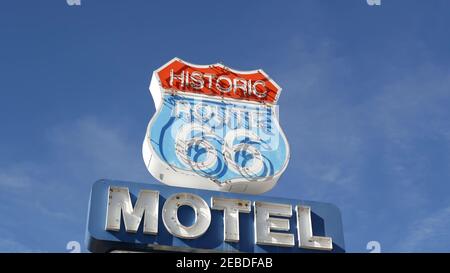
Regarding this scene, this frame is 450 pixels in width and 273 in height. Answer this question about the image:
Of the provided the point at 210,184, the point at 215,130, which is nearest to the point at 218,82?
the point at 215,130

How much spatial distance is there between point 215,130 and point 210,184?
1.84 m

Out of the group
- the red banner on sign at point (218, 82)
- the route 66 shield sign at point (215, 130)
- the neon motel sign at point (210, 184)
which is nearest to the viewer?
the neon motel sign at point (210, 184)

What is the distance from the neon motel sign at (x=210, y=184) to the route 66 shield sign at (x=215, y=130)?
3 centimetres

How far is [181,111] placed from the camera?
19531 millimetres

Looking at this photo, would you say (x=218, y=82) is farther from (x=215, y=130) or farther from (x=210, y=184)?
(x=210, y=184)

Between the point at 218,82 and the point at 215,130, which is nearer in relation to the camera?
the point at 215,130

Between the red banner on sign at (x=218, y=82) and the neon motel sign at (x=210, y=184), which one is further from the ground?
the red banner on sign at (x=218, y=82)

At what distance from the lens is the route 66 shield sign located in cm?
1858

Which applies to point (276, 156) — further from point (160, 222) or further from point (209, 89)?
point (160, 222)

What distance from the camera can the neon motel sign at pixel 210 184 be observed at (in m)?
17.2

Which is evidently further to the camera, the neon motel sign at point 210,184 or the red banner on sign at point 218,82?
the red banner on sign at point 218,82

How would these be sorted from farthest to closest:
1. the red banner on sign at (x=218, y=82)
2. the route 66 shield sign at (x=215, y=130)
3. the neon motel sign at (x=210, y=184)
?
the red banner on sign at (x=218, y=82) < the route 66 shield sign at (x=215, y=130) < the neon motel sign at (x=210, y=184)

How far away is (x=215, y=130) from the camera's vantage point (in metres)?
19.6

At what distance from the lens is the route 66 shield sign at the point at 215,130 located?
18578mm
